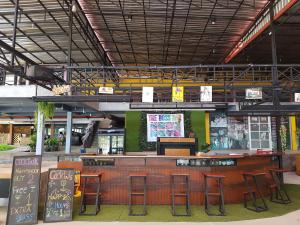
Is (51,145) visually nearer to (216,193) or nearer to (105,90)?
(105,90)

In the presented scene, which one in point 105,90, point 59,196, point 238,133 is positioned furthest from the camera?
point 238,133

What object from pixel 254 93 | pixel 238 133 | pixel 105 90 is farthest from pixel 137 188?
pixel 238 133

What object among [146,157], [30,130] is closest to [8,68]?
[146,157]

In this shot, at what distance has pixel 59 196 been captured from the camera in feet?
15.0

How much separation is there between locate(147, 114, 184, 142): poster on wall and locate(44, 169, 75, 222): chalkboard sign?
7489mm

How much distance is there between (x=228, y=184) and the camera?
5520 mm

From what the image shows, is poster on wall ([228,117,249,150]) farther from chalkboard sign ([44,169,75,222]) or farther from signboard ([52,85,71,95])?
chalkboard sign ([44,169,75,222])

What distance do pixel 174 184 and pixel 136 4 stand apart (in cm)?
696

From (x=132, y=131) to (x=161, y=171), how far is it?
6.75m

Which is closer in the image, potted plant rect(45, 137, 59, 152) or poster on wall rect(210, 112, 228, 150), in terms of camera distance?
poster on wall rect(210, 112, 228, 150)

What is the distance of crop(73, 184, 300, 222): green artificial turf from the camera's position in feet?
15.0

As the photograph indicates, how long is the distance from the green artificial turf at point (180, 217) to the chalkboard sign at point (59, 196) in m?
0.28

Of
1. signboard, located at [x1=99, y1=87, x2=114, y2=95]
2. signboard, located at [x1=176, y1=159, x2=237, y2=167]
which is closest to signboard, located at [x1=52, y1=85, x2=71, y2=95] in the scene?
signboard, located at [x1=99, y1=87, x2=114, y2=95]

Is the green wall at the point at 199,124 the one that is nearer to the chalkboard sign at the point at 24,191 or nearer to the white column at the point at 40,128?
the white column at the point at 40,128
